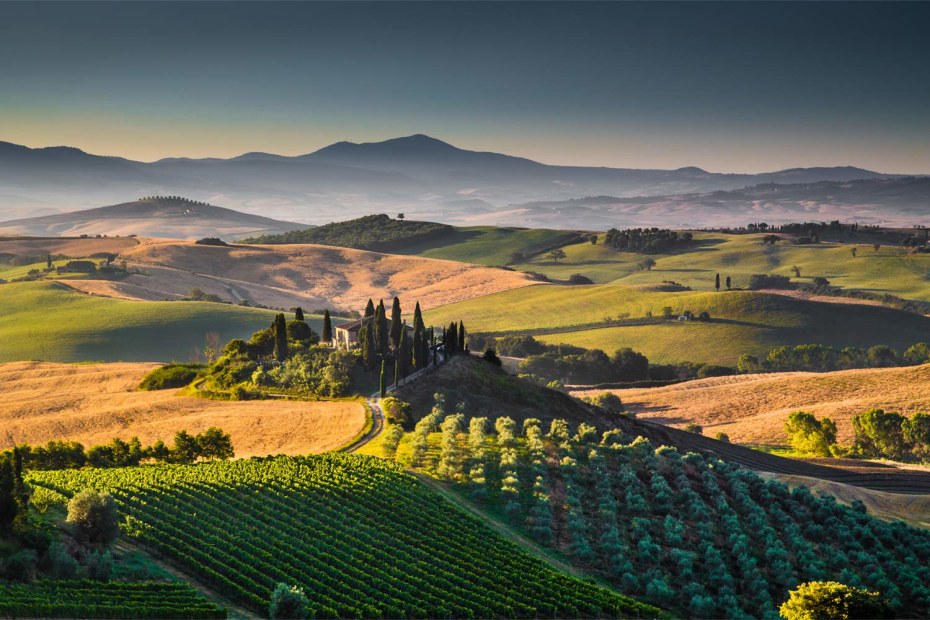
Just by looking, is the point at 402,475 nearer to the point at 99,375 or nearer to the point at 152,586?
the point at 152,586

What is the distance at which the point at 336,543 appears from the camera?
47469mm

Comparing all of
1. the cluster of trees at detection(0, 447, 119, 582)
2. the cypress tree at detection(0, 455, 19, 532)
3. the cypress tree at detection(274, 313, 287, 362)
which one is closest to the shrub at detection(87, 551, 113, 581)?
the cluster of trees at detection(0, 447, 119, 582)

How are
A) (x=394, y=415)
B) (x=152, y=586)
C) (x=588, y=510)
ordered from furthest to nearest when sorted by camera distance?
(x=394, y=415) < (x=588, y=510) < (x=152, y=586)

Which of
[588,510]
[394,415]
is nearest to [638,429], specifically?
[394,415]

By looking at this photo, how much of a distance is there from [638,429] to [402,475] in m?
40.1

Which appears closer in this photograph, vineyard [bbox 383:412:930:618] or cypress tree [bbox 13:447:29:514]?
cypress tree [bbox 13:447:29:514]

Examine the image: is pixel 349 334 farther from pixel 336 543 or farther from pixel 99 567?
pixel 99 567

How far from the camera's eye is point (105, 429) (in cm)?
8719

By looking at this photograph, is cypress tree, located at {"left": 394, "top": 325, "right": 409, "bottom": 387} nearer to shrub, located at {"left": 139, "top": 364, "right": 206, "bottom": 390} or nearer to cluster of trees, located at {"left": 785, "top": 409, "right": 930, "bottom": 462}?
shrub, located at {"left": 139, "top": 364, "right": 206, "bottom": 390}

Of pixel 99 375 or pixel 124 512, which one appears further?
pixel 99 375

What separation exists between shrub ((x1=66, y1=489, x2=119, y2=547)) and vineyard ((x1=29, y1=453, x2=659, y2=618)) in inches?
119

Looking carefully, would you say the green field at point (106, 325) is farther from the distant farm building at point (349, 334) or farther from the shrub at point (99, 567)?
the shrub at point (99, 567)

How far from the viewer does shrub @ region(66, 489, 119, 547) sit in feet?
135

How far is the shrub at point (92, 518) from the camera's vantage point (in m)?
41.0
